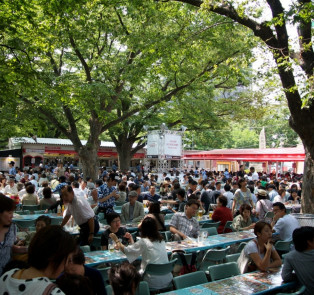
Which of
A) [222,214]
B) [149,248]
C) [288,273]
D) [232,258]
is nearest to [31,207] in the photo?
[222,214]

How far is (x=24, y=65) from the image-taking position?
321 inches

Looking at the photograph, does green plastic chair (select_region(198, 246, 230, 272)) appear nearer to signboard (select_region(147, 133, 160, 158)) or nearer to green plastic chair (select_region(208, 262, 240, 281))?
green plastic chair (select_region(208, 262, 240, 281))

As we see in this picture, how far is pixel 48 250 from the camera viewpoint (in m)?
2.21

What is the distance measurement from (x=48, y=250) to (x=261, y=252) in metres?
3.32

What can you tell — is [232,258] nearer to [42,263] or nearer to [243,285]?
[243,285]

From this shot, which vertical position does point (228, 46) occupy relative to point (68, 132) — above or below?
above

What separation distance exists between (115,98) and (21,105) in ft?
13.3

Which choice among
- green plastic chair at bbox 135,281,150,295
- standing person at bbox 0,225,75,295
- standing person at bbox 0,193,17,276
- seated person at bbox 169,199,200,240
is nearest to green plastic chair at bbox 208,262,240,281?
green plastic chair at bbox 135,281,150,295

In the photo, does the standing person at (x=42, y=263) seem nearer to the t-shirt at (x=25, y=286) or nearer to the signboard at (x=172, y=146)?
the t-shirt at (x=25, y=286)

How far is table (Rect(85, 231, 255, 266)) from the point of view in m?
4.89

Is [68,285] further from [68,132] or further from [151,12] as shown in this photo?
[68,132]

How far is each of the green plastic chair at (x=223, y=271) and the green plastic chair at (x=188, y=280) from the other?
233 millimetres

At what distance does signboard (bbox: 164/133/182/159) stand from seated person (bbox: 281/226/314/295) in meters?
15.2

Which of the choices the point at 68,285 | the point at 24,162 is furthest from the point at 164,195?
the point at 24,162
